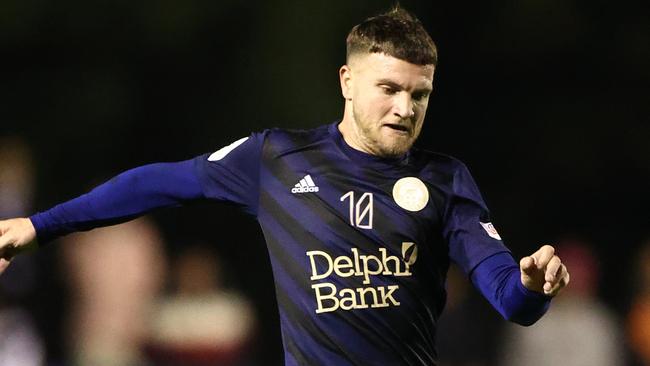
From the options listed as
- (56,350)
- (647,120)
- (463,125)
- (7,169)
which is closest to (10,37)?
(7,169)

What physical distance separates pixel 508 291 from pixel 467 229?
0.37 m

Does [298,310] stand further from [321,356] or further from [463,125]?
[463,125]

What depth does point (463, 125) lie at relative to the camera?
1000 cm

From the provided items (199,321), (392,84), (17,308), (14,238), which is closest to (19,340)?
(17,308)

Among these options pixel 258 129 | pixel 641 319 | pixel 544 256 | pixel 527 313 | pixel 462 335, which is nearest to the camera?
pixel 544 256

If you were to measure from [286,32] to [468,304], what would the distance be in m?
2.82

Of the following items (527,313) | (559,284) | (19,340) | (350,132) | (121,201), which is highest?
(350,132)

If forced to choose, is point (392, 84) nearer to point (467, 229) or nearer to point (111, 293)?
point (467, 229)

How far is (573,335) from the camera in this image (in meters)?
8.26

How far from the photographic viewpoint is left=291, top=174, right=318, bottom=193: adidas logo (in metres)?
4.59

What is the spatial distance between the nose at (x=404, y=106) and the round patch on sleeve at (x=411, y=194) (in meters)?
0.25

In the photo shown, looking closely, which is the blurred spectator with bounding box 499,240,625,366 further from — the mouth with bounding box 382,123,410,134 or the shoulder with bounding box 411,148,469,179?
the mouth with bounding box 382,123,410,134

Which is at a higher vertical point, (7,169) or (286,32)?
(286,32)

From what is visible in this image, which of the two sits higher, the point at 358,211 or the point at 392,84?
the point at 392,84
